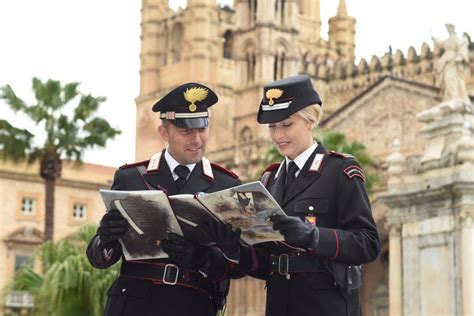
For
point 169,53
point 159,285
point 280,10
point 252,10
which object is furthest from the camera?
point 169,53

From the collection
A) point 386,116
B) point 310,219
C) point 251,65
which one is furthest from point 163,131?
point 251,65

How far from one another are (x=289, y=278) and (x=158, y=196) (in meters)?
0.85

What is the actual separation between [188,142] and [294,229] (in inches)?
41.2

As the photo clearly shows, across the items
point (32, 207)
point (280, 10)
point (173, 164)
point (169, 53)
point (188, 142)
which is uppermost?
point (169, 53)

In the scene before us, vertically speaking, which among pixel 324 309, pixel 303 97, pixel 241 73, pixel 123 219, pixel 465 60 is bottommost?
pixel 324 309

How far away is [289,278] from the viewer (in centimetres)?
620

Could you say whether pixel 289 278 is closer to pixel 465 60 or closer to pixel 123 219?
pixel 123 219

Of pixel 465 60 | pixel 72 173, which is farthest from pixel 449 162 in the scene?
pixel 72 173

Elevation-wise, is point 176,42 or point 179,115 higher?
point 176,42

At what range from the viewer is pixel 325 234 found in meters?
5.98

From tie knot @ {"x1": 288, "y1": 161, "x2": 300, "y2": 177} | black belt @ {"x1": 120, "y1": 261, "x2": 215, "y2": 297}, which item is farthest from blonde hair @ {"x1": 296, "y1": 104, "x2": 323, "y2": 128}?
black belt @ {"x1": 120, "y1": 261, "x2": 215, "y2": 297}

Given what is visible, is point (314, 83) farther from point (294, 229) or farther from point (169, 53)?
point (294, 229)

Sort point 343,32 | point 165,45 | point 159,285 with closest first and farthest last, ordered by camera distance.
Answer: point 159,285 → point 165,45 → point 343,32

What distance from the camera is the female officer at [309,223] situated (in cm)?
609
